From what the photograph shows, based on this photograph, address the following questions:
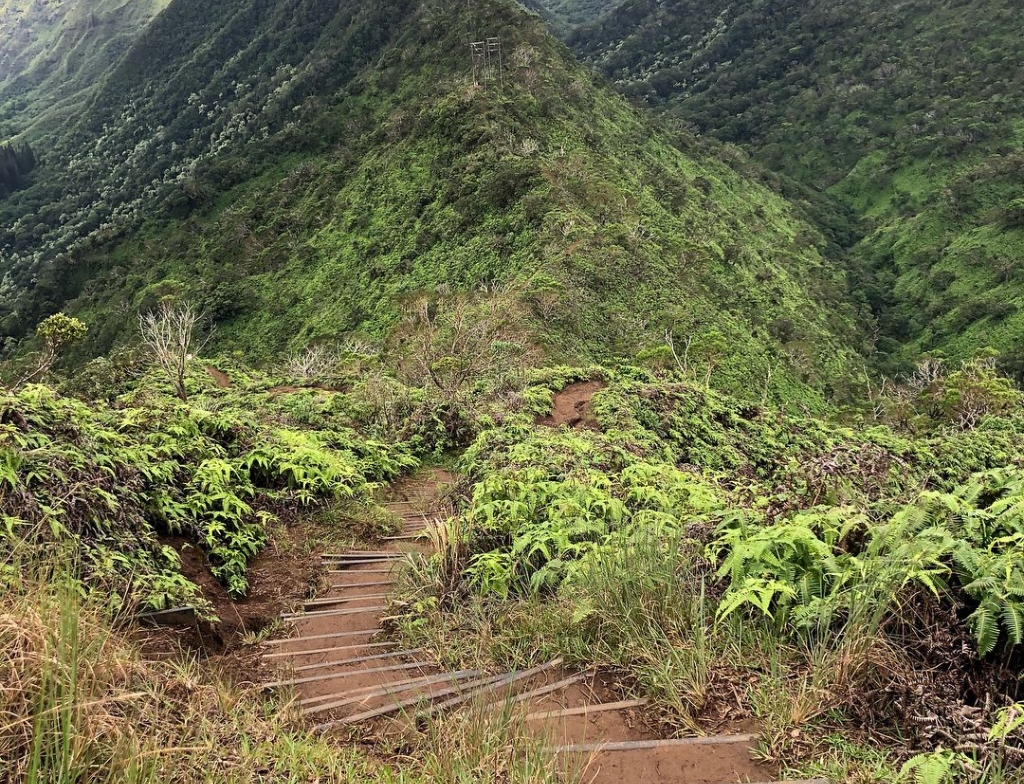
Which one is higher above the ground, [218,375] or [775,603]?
[218,375]

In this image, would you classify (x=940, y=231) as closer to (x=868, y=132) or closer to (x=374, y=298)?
(x=868, y=132)

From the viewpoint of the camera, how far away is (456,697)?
9.78ft

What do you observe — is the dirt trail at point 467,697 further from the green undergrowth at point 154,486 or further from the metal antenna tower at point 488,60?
the metal antenna tower at point 488,60

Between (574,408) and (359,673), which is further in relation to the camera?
(574,408)

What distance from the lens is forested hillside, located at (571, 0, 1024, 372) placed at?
158ft

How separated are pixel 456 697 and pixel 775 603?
160 centimetres

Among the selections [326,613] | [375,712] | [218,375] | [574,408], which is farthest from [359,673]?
[218,375]

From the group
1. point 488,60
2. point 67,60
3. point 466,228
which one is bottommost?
point 466,228

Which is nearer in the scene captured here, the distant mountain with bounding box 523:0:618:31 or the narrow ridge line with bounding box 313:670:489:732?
the narrow ridge line with bounding box 313:670:489:732

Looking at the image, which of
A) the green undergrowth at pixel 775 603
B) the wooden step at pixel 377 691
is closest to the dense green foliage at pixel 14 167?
the green undergrowth at pixel 775 603

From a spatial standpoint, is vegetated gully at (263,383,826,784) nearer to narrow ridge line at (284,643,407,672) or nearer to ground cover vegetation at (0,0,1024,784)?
narrow ridge line at (284,643,407,672)

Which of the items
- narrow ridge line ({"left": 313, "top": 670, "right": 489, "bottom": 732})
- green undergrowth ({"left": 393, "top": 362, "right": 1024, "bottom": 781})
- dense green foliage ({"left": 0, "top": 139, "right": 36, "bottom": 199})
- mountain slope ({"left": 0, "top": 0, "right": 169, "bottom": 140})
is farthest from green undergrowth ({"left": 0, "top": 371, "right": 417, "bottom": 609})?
mountain slope ({"left": 0, "top": 0, "right": 169, "bottom": 140})

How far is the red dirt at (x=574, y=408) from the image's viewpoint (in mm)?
11375

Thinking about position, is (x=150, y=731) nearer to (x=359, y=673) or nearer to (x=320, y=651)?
(x=359, y=673)
